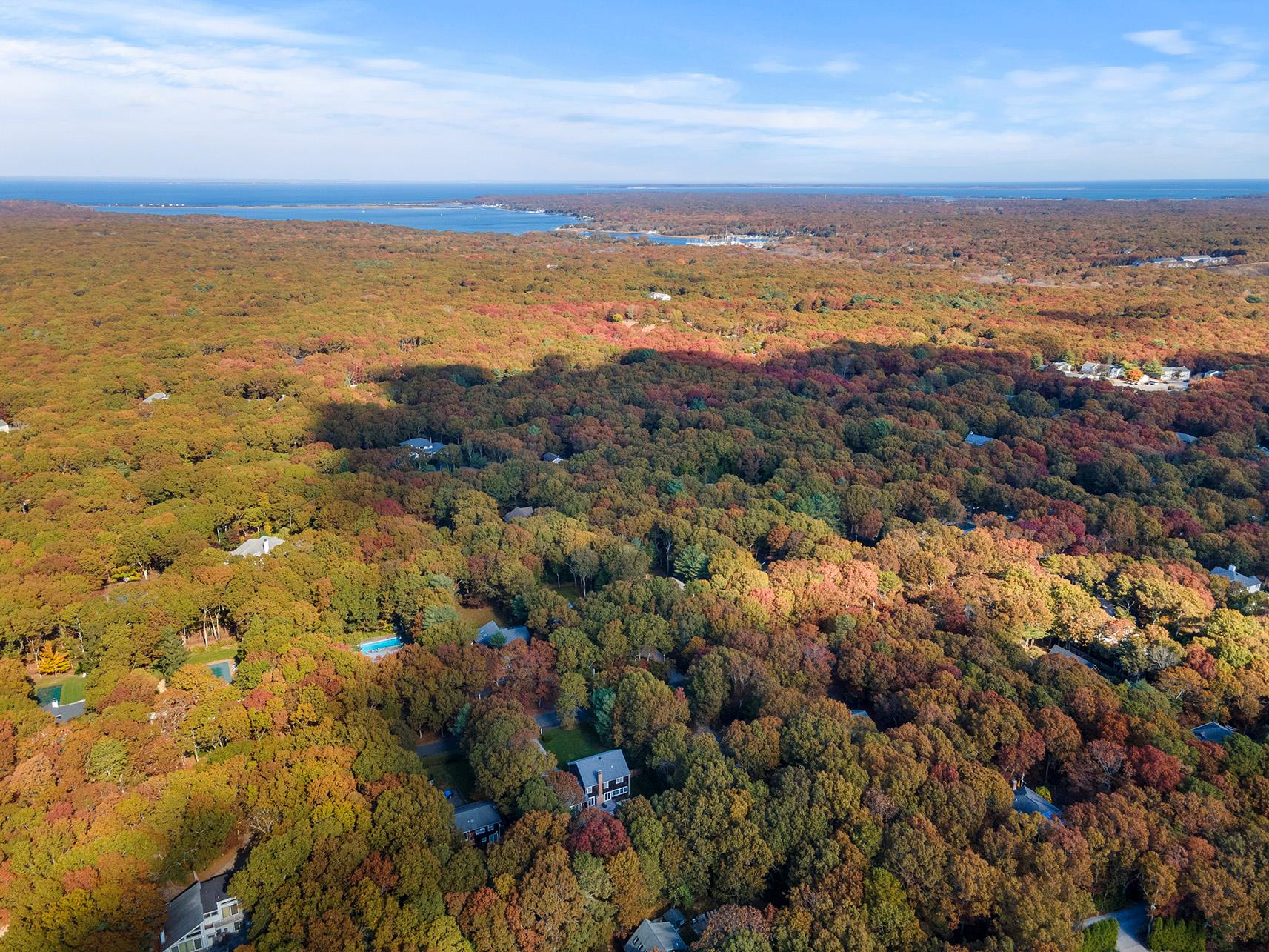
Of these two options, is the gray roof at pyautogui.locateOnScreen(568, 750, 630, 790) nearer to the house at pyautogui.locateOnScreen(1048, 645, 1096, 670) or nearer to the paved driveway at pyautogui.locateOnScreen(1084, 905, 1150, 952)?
the paved driveway at pyautogui.locateOnScreen(1084, 905, 1150, 952)

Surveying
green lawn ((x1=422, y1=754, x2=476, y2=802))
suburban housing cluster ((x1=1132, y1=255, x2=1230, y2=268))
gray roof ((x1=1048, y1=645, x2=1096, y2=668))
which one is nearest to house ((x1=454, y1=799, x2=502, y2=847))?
green lawn ((x1=422, y1=754, x2=476, y2=802))

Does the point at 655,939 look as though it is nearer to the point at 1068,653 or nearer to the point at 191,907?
the point at 191,907

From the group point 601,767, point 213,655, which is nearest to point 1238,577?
point 601,767

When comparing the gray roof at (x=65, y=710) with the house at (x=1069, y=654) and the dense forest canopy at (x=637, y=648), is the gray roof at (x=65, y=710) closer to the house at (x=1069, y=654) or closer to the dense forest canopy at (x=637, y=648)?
the dense forest canopy at (x=637, y=648)

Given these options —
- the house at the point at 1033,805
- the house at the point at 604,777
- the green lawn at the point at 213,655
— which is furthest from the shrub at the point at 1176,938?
the green lawn at the point at 213,655

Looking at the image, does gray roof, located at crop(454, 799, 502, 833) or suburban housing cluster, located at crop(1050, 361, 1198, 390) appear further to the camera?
suburban housing cluster, located at crop(1050, 361, 1198, 390)

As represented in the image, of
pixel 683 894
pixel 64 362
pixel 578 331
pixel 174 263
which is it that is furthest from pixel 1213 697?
pixel 174 263
